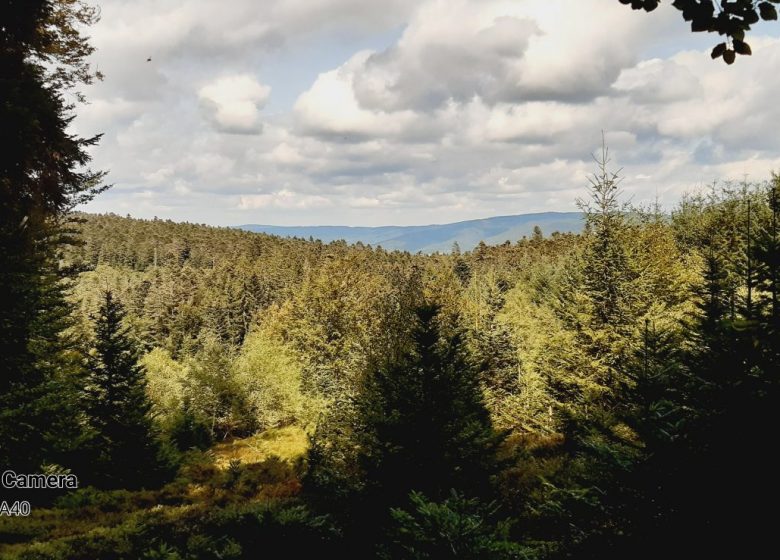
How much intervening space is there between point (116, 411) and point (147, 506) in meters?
4.27

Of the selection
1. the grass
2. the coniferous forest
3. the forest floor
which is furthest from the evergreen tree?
the grass

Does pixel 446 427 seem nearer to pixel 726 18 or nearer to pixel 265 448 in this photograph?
pixel 726 18

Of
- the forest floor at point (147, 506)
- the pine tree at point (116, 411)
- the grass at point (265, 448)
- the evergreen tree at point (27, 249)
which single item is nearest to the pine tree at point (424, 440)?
the forest floor at point (147, 506)

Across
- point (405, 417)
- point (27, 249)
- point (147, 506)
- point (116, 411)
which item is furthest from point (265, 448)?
point (405, 417)

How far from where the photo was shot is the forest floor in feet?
41.5

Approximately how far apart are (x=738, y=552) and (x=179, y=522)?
1601cm

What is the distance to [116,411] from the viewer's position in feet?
63.4

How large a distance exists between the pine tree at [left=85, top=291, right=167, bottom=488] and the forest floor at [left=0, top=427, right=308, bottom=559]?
1067 millimetres

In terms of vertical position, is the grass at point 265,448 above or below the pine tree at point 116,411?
below

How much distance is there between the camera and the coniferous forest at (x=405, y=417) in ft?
11.2

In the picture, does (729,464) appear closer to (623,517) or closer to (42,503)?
(623,517)

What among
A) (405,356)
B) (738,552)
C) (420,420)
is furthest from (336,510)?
(738,552)

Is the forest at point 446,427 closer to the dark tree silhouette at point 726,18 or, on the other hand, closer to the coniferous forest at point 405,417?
the coniferous forest at point 405,417

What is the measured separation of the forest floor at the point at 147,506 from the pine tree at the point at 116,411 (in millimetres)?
1067
